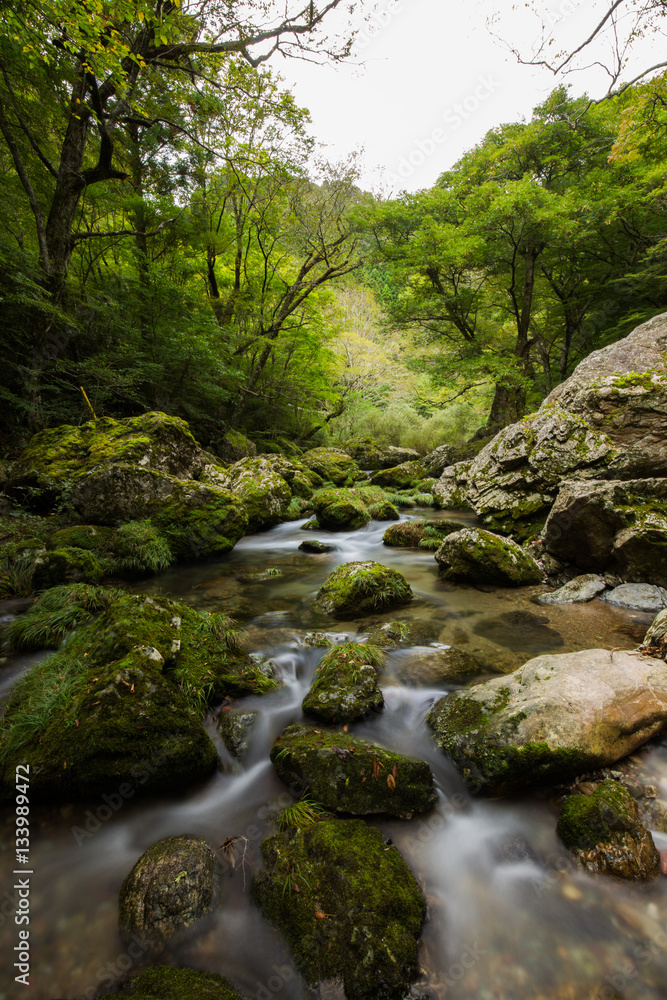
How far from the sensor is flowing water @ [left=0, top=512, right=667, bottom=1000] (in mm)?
1651

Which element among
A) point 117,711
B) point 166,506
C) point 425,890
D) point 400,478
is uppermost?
point 166,506

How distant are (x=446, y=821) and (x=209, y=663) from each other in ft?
A: 7.24

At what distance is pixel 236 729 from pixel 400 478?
1355cm

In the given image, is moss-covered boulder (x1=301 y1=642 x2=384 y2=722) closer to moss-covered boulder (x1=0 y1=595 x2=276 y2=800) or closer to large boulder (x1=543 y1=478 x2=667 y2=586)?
moss-covered boulder (x1=0 y1=595 x2=276 y2=800)

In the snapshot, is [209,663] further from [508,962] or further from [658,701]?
[658,701]

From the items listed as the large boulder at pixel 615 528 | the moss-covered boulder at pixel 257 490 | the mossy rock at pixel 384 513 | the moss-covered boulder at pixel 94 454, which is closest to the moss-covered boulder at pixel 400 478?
the mossy rock at pixel 384 513

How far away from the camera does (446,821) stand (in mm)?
2367

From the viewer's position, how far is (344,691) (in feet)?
10.5

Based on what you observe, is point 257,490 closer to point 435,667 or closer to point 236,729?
point 435,667

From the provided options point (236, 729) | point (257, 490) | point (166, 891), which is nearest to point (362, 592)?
point (236, 729)

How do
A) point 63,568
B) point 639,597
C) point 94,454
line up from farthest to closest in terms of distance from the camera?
point 94,454
point 63,568
point 639,597

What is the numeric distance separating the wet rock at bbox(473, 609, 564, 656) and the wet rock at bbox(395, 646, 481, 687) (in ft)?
1.84

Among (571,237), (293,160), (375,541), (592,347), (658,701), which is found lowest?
(375,541)

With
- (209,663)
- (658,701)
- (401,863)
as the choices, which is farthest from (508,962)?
(209,663)
